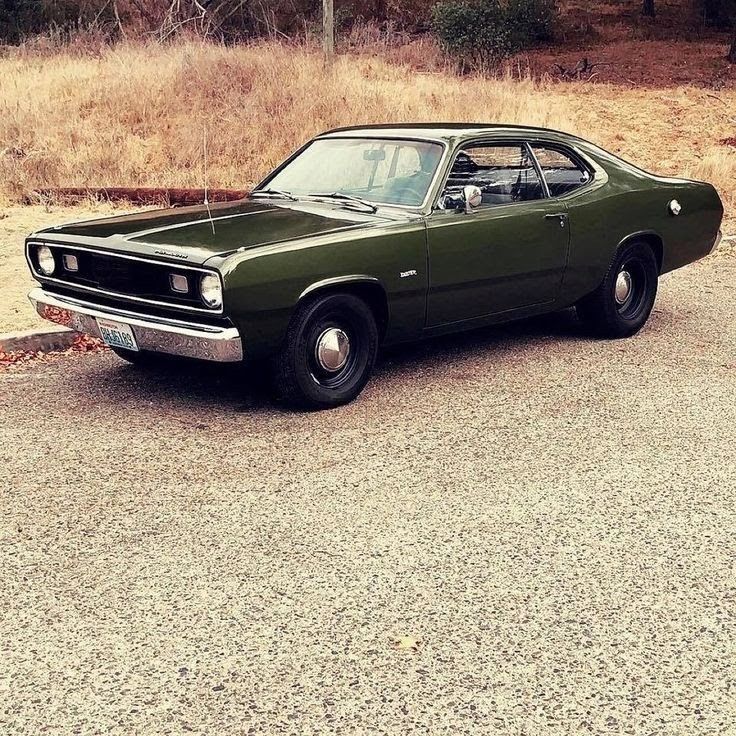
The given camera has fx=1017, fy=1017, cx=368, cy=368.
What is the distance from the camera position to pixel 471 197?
5.95 metres

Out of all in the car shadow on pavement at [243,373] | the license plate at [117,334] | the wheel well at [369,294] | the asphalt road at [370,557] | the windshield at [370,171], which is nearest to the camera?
the asphalt road at [370,557]

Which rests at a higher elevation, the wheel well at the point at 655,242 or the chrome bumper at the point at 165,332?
the chrome bumper at the point at 165,332

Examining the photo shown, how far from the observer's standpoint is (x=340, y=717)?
9.05ft

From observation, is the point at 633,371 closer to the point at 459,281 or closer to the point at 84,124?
the point at 459,281

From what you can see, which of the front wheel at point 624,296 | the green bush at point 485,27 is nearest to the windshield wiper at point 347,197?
the front wheel at point 624,296

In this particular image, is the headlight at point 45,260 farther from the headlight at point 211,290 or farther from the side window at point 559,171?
the side window at point 559,171

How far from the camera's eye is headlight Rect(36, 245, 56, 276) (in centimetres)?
571

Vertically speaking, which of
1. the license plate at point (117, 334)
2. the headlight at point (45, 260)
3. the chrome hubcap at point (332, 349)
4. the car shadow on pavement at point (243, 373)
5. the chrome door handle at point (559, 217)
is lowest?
the car shadow on pavement at point (243, 373)

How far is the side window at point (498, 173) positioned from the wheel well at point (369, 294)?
901 millimetres

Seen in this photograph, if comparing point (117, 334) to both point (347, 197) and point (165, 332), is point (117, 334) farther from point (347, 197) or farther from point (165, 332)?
point (347, 197)

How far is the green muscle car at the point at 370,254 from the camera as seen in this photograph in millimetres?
5086

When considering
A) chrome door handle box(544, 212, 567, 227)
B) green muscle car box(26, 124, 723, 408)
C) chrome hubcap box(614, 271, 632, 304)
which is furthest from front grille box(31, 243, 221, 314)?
chrome hubcap box(614, 271, 632, 304)

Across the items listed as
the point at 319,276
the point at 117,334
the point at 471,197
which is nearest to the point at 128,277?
the point at 117,334

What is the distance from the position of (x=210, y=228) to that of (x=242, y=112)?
425 inches
